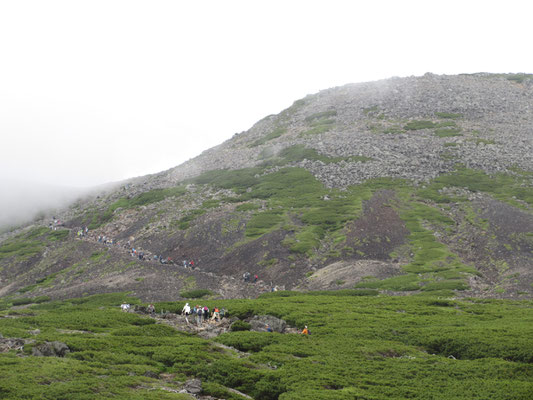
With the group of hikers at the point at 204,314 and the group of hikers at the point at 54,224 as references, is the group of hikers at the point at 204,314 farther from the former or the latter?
the group of hikers at the point at 54,224

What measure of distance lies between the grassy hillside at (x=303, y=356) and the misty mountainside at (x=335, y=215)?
68.1 ft

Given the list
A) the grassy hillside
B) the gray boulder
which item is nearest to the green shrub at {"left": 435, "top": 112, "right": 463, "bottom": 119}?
the grassy hillside

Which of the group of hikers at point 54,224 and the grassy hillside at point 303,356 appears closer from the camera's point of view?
the grassy hillside at point 303,356

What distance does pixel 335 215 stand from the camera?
4476 inches

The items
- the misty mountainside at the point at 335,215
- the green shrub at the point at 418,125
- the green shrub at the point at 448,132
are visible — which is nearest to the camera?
the misty mountainside at the point at 335,215

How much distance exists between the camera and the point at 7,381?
33469mm

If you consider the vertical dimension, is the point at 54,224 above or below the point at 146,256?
above

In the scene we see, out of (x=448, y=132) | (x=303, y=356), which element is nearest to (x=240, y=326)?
(x=303, y=356)

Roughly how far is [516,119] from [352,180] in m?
69.9

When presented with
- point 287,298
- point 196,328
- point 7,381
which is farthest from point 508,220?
point 7,381

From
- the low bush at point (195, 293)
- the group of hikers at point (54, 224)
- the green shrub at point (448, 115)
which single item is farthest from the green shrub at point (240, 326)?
the green shrub at point (448, 115)

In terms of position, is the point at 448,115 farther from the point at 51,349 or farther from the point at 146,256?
the point at 51,349

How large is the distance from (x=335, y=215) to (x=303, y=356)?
66.1 meters

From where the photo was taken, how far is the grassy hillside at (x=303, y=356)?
38.0 metres
